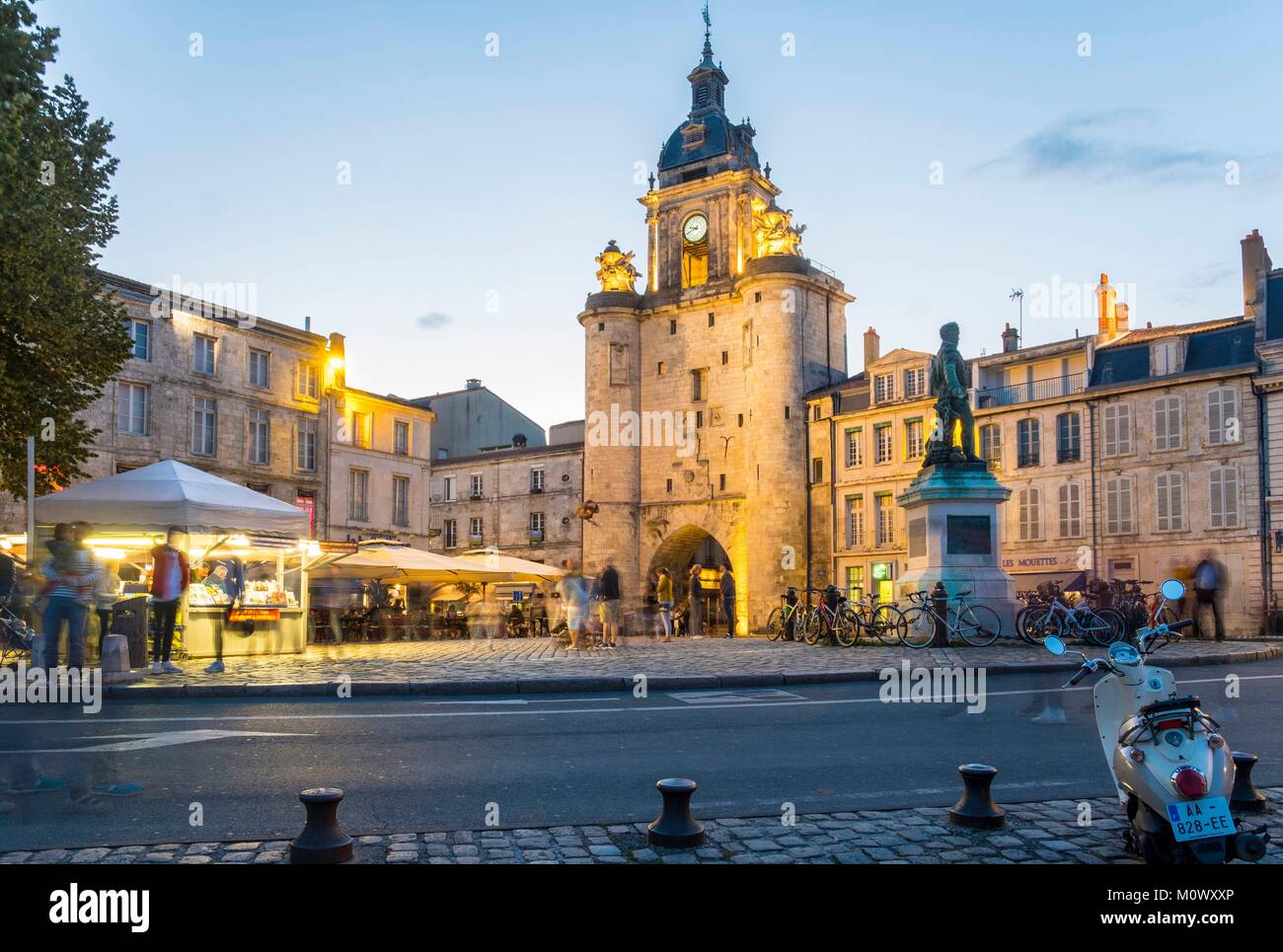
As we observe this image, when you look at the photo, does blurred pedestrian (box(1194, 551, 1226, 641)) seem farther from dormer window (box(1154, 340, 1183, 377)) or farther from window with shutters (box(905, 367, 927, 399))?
window with shutters (box(905, 367, 927, 399))

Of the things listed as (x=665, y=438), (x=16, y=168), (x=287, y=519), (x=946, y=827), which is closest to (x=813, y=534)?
(x=665, y=438)

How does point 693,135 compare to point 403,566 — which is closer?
point 403,566

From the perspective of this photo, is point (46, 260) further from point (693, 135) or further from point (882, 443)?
point (693, 135)

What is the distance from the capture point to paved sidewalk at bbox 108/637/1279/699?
12.6m

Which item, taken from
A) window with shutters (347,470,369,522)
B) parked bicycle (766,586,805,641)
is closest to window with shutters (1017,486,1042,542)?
parked bicycle (766,586,805,641)

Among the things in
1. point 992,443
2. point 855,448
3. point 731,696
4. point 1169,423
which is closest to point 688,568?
point 855,448

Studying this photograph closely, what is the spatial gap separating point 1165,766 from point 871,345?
50.5 m

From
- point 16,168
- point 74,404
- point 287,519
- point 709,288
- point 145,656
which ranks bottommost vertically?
point 145,656

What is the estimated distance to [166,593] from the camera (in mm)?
14094

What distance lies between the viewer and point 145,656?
15125 millimetres

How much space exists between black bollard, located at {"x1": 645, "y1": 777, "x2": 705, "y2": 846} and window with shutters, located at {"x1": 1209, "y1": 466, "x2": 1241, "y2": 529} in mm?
35389
